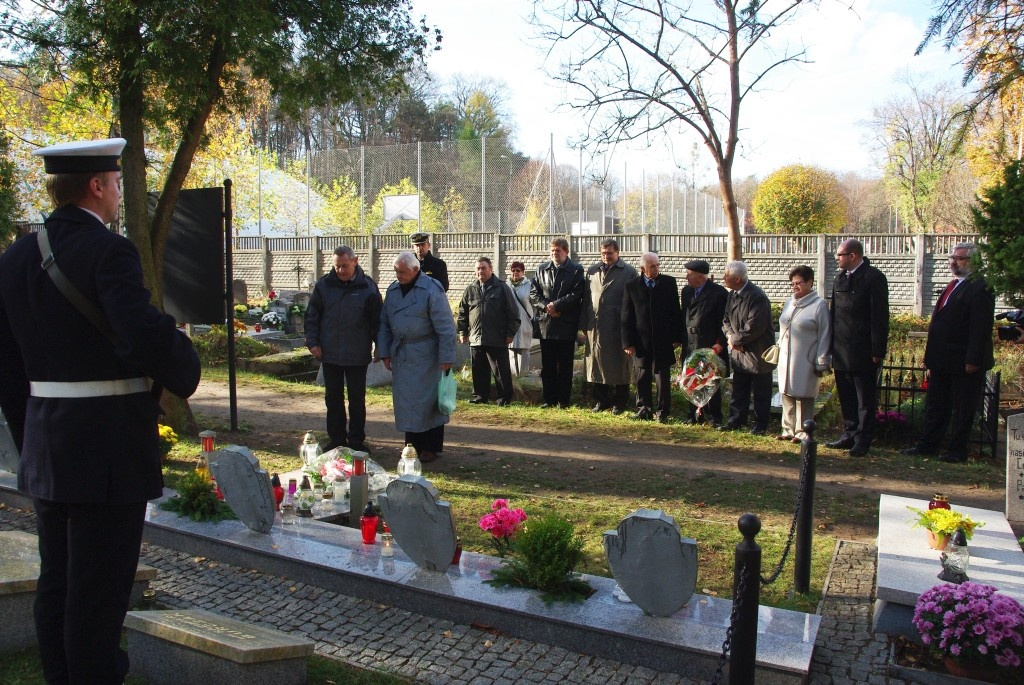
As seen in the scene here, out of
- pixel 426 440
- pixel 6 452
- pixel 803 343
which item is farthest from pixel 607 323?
pixel 6 452

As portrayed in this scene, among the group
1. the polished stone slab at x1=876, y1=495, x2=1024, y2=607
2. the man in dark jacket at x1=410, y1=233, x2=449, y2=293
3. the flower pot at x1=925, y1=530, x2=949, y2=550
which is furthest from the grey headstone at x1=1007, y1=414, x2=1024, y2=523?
the man in dark jacket at x1=410, y1=233, x2=449, y2=293

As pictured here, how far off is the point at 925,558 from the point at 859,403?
436cm

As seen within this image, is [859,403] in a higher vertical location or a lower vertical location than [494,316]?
lower

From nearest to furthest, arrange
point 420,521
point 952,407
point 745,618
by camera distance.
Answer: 1. point 745,618
2. point 420,521
3. point 952,407

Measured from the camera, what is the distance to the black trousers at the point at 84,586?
3295mm

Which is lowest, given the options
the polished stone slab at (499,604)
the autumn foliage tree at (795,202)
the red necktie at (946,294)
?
the polished stone slab at (499,604)

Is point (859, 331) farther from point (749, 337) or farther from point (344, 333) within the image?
point (344, 333)

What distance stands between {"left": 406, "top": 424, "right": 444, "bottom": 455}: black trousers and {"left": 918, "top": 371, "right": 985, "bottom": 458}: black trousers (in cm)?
508

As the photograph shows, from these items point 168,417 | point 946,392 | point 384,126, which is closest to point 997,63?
point 946,392

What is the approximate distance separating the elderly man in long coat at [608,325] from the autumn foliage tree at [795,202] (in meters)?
32.9

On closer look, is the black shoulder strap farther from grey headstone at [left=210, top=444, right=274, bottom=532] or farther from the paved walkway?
grey headstone at [left=210, top=444, right=274, bottom=532]

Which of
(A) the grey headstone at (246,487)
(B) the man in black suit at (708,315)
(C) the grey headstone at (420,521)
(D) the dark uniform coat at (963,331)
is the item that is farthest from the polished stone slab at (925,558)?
(B) the man in black suit at (708,315)

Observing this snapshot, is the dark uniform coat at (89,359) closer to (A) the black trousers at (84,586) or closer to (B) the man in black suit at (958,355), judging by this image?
(A) the black trousers at (84,586)

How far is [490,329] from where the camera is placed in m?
12.0
